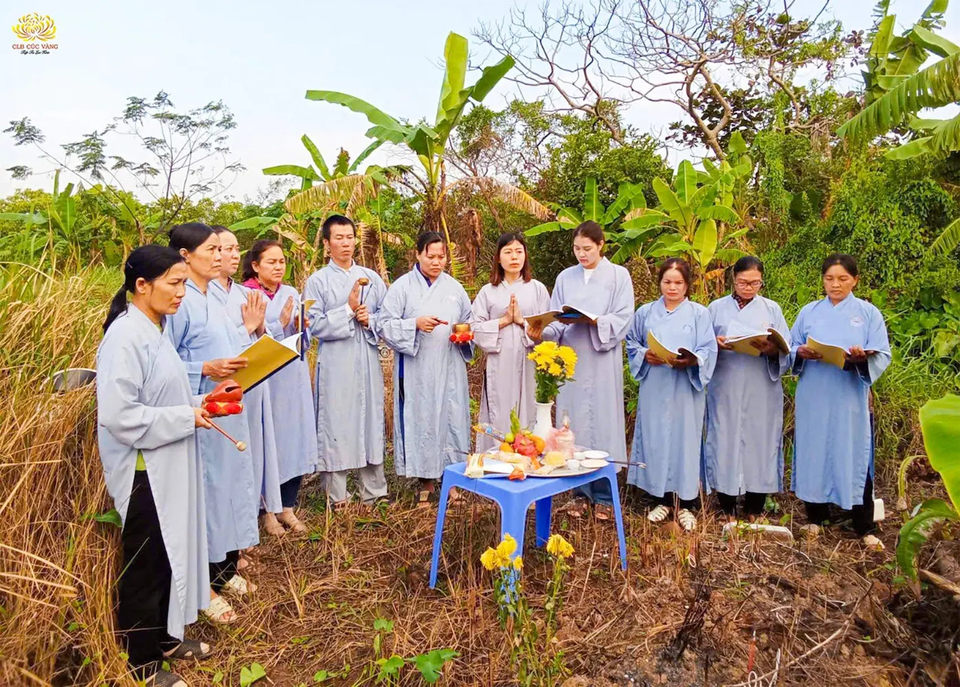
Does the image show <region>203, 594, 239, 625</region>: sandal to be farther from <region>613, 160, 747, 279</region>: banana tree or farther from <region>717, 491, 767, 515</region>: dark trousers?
<region>613, 160, 747, 279</region>: banana tree

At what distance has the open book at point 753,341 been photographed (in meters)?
4.07

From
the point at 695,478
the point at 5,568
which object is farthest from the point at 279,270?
the point at 695,478

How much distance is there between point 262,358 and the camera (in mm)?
3080

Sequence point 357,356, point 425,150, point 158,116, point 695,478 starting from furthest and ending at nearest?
point 158,116
point 425,150
point 357,356
point 695,478

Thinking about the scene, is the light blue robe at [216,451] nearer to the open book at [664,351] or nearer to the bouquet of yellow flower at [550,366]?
the bouquet of yellow flower at [550,366]

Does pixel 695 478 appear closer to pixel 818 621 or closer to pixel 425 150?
pixel 818 621

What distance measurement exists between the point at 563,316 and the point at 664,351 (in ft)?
2.33

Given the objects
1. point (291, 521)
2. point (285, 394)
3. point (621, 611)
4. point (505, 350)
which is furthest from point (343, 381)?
point (621, 611)

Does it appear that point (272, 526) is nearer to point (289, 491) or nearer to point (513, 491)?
point (289, 491)

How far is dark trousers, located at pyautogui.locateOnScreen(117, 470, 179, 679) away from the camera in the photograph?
2643 mm

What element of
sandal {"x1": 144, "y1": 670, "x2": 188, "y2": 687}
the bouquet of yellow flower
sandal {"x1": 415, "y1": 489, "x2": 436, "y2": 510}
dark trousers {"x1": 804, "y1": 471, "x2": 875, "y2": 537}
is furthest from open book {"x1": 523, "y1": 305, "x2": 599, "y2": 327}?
sandal {"x1": 144, "y1": 670, "x2": 188, "y2": 687}

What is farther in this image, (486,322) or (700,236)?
(700,236)

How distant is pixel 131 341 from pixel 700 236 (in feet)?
18.6

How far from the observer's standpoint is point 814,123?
1315 cm
